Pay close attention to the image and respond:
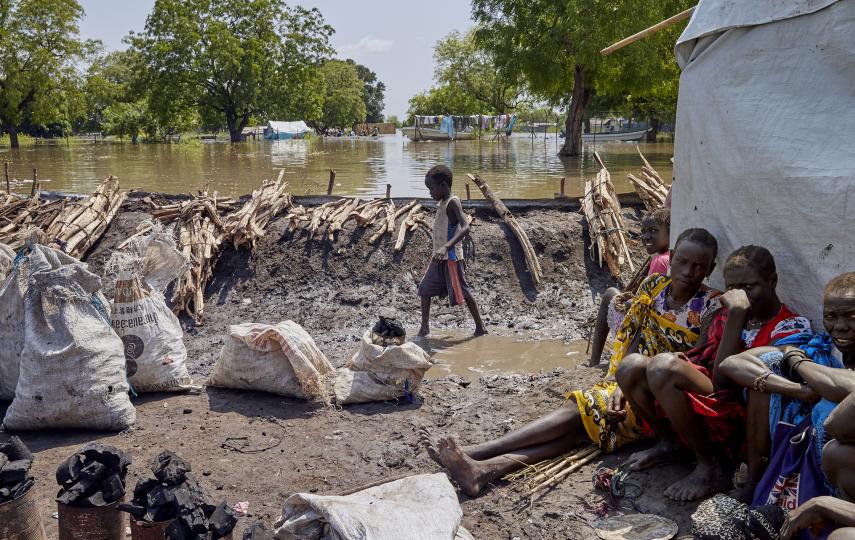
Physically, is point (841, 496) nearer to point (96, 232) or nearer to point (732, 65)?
point (732, 65)

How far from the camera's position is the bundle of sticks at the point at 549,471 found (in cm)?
330

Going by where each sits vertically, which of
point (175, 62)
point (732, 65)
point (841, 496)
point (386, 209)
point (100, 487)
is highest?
point (175, 62)

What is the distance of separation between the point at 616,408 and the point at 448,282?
117 inches

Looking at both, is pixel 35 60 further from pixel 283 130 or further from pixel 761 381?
pixel 761 381

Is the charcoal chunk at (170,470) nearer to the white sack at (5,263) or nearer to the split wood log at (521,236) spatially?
the white sack at (5,263)

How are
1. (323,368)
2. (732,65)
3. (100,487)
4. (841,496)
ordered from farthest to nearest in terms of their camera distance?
(323,368)
(732,65)
(100,487)
(841,496)

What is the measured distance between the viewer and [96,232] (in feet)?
25.8

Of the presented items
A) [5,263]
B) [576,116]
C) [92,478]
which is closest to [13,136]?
[576,116]

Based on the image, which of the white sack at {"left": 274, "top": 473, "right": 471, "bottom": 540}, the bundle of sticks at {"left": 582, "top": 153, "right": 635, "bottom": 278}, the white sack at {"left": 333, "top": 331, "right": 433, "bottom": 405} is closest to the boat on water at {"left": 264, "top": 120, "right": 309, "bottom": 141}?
the bundle of sticks at {"left": 582, "top": 153, "right": 635, "bottom": 278}

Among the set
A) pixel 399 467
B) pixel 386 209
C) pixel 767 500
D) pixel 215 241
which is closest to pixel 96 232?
pixel 215 241

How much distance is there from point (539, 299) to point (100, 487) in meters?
5.10

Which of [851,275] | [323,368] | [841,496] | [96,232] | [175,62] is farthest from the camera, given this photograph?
[175,62]

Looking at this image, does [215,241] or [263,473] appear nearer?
[263,473]

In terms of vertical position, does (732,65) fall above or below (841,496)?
above
